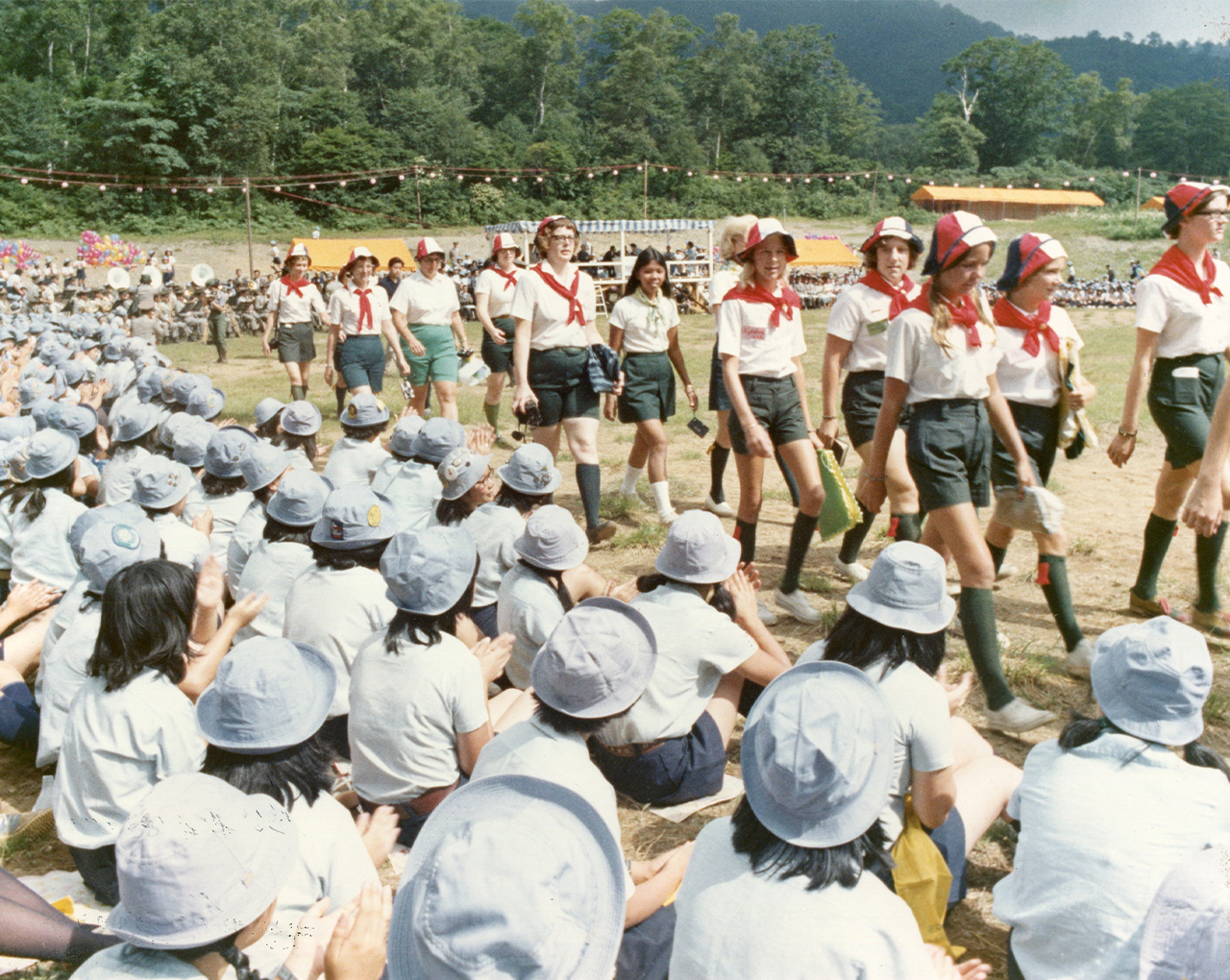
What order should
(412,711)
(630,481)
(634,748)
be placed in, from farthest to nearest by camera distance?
1. (630,481)
2. (634,748)
3. (412,711)

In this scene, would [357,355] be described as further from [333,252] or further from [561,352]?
[333,252]

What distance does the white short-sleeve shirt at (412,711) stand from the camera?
113 inches

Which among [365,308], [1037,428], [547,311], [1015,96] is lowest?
[1037,428]

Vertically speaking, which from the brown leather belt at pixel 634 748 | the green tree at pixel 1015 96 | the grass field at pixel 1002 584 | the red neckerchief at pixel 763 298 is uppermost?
the green tree at pixel 1015 96

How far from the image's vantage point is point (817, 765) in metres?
1.62

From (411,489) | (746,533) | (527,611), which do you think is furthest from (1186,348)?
(411,489)

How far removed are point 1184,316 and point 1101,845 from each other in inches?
131

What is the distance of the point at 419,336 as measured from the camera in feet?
28.0

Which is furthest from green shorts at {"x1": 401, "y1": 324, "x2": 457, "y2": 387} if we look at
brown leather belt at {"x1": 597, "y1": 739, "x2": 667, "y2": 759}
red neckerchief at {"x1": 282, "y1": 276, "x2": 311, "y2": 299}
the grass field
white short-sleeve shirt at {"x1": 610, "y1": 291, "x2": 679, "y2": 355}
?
brown leather belt at {"x1": 597, "y1": 739, "x2": 667, "y2": 759}

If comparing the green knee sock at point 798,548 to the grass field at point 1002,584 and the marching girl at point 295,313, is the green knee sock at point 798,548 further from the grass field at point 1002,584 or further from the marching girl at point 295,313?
the marching girl at point 295,313

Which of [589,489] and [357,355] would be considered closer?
[589,489]

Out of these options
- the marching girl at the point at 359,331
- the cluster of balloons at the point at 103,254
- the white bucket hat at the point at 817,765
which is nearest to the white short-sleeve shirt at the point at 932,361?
the white bucket hat at the point at 817,765

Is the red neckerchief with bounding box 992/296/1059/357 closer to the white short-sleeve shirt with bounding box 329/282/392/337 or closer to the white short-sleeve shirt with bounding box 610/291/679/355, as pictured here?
the white short-sleeve shirt with bounding box 610/291/679/355

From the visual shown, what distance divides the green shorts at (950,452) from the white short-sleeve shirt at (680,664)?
1165 millimetres
